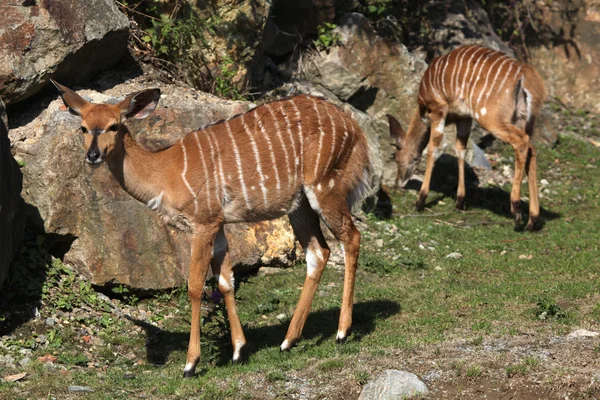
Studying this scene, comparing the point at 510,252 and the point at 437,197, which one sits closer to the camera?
the point at 510,252

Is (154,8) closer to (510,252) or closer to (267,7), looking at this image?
(267,7)

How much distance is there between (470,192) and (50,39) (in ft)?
20.2

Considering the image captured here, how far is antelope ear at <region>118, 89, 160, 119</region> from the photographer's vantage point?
20.0 feet

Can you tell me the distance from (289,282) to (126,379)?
245cm

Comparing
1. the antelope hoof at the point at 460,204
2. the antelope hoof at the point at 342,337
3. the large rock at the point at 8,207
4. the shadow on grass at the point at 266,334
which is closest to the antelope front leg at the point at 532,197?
the antelope hoof at the point at 460,204

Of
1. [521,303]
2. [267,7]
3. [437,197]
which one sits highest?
[267,7]

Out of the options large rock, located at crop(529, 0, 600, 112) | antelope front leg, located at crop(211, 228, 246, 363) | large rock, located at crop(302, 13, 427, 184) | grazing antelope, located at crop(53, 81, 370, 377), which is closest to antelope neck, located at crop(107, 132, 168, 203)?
grazing antelope, located at crop(53, 81, 370, 377)

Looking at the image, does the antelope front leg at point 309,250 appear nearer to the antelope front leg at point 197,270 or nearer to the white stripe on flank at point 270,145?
the white stripe on flank at point 270,145

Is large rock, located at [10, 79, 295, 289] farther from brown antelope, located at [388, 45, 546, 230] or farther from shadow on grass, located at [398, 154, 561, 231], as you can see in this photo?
shadow on grass, located at [398, 154, 561, 231]

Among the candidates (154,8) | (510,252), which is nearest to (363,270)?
(510,252)

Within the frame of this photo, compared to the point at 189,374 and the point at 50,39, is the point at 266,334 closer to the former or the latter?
the point at 189,374

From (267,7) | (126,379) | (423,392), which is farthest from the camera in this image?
(267,7)

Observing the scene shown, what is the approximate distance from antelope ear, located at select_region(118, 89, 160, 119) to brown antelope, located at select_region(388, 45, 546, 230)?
569 centimetres

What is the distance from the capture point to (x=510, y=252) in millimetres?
9609
